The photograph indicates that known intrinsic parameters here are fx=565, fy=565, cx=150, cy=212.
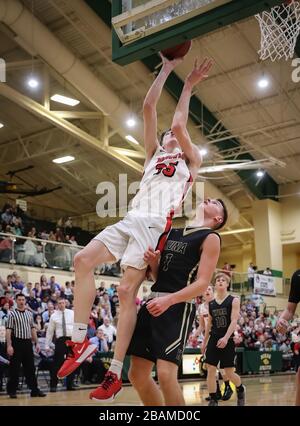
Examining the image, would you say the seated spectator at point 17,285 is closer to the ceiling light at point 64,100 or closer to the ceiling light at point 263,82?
the ceiling light at point 64,100

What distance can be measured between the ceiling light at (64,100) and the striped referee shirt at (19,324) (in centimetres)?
1112

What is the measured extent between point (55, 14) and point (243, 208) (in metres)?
16.6

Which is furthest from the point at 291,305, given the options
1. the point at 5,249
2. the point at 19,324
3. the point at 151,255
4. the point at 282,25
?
the point at 5,249

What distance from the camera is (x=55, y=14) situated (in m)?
18.2

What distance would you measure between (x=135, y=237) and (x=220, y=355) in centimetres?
523

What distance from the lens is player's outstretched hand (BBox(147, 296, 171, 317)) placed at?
3.80 m

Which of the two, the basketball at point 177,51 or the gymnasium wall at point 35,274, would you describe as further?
the gymnasium wall at point 35,274

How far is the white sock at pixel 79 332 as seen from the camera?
13.4ft

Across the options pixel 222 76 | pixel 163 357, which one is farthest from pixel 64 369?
pixel 222 76

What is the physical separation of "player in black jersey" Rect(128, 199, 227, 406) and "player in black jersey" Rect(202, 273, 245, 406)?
4690 mm

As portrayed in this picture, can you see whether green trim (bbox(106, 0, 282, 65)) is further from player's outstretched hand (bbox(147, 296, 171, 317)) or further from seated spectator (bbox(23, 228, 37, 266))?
seated spectator (bbox(23, 228, 37, 266))

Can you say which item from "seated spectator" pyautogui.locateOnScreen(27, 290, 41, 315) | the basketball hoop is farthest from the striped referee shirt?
the basketball hoop

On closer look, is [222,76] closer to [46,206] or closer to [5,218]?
[5,218]

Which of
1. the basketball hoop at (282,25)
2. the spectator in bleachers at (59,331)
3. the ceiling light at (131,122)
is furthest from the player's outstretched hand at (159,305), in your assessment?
the ceiling light at (131,122)
